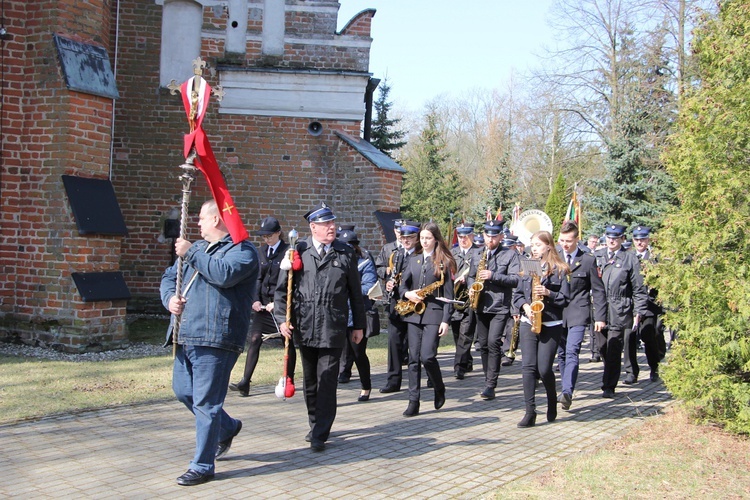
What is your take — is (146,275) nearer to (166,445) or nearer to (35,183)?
(35,183)

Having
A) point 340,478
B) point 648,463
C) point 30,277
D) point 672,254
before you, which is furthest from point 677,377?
point 30,277

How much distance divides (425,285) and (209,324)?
11.0 feet

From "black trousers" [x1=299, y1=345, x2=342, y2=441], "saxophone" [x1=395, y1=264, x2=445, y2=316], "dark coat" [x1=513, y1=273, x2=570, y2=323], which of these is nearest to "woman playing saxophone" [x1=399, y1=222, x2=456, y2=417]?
"saxophone" [x1=395, y1=264, x2=445, y2=316]

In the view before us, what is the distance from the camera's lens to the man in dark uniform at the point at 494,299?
9.06 m

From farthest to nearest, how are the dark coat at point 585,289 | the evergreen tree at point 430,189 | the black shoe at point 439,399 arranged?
the evergreen tree at point 430,189, the dark coat at point 585,289, the black shoe at point 439,399

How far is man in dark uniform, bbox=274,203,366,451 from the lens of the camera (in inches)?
253

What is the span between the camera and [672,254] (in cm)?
750

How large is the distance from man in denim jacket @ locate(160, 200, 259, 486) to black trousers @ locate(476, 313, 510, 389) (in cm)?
433

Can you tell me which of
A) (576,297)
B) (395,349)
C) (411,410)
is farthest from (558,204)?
(411,410)

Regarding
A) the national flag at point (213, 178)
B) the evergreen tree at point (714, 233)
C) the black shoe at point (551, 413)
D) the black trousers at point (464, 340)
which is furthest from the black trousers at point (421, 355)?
the national flag at point (213, 178)

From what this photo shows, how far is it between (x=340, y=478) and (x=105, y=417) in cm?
280

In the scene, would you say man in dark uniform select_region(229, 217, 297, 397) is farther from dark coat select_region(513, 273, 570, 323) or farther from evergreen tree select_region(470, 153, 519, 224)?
evergreen tree select_region(470, 153, 519, 224)

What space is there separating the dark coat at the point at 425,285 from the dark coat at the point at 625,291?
10.4 feet

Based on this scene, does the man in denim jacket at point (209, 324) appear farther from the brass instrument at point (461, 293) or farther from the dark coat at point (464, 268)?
the dark coat at point (464, 268)
